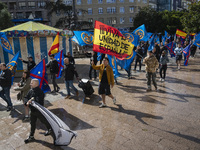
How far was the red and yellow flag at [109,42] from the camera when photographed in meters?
6.66

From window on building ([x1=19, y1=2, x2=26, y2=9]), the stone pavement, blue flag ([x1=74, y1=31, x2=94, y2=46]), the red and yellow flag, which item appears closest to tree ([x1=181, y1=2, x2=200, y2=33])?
the stone pavement

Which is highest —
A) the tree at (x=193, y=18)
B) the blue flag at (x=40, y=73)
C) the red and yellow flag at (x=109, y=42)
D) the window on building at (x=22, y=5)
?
the window on building at (x=22, y=5)

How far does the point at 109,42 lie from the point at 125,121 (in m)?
2.86

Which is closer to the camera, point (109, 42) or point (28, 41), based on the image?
point (109, 42)

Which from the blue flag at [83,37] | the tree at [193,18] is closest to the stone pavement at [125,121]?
the blue flag at [83,37]

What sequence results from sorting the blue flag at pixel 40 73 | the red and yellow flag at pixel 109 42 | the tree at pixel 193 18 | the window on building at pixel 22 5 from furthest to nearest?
the window on building at pixel 22 5 < the tree at pixel 193 18 < the red and yellow flag at pixel 109 42 < the blue flag at pixel 40 73

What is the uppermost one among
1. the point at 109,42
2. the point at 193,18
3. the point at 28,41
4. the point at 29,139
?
the point at 193,18

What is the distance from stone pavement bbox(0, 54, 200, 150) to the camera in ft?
14.3

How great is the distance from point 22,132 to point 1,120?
1.24m

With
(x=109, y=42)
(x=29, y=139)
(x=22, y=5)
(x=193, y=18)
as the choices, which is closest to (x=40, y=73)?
(x=29, y=139)

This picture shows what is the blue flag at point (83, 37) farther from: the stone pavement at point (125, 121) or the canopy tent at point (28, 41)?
the stone pavement at point (125, 121)

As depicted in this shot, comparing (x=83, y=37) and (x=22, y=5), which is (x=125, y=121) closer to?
(x=83, y=37)

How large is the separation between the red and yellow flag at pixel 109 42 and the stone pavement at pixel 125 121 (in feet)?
5.93

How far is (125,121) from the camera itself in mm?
5430
